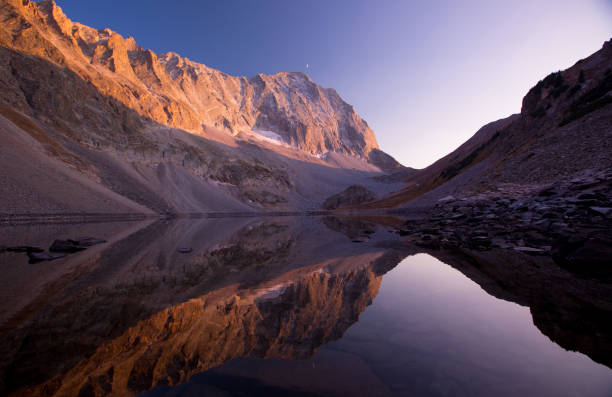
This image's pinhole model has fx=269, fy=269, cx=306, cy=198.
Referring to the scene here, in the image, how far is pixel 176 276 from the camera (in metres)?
7.80

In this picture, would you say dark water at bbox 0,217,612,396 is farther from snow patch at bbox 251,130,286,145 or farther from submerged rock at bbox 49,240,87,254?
snow patch at bbox 251,130,286,145

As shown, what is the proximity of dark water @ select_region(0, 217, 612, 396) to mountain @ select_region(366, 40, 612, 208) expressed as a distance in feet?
73.7

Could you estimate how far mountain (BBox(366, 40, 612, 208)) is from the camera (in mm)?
24547

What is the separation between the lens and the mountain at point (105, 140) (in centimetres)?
3353

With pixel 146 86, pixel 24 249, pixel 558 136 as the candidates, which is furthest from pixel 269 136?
pixel 24 249

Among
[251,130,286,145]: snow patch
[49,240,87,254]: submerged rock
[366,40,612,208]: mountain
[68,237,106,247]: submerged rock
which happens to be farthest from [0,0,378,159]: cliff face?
[366,40,612,208]: mountain

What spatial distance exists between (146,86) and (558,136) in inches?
4685

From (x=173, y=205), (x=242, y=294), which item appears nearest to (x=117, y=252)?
(x=242, y=294)

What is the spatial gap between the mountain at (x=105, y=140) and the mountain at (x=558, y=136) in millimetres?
47794

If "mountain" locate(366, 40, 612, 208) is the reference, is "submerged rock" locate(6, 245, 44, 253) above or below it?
below

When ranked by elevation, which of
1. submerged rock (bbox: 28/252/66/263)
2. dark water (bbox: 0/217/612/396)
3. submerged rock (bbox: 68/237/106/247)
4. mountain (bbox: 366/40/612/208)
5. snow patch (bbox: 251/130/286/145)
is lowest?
submerged rock (bbox: 68/237/106/247)

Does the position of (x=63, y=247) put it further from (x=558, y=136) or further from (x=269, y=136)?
(x=269, y=136)

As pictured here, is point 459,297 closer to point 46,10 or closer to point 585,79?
point 585,79

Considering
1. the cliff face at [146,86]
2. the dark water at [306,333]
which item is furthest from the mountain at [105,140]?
the dark water at [306,333]
